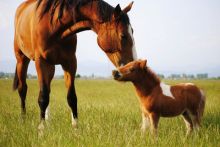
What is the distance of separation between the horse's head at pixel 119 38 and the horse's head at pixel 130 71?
0.12 meters

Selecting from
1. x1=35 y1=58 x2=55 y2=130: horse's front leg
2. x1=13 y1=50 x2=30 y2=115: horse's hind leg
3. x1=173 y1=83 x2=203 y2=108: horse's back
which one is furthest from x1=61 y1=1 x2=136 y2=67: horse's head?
x1=13 y1=50 x2=30 y2=115: horse's hind leg

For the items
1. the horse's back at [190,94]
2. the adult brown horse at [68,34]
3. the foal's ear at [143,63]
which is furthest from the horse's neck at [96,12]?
the horse's back at [190,94]

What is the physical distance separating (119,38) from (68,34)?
1.31 meters

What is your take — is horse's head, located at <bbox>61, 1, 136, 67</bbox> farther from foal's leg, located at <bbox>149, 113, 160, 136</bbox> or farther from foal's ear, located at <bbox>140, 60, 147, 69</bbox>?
foal's leg, located at <bbox>149, 113, 160, 136</bbox>

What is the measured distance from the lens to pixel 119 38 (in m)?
4.70

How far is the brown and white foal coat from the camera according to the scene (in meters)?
4.65

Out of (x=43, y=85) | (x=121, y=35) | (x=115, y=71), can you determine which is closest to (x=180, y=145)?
(x=115, y=71)

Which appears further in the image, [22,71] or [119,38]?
[22,71]

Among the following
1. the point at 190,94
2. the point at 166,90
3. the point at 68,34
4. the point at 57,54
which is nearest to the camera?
the point at 166,90

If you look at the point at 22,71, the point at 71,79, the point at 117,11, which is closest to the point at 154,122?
the point at 117,11

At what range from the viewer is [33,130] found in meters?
5.34

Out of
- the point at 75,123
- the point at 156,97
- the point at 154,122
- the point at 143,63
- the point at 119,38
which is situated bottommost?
the point at 75,123

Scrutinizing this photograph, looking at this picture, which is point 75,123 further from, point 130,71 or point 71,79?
point 130,71

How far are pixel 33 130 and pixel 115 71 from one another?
5.96ft
